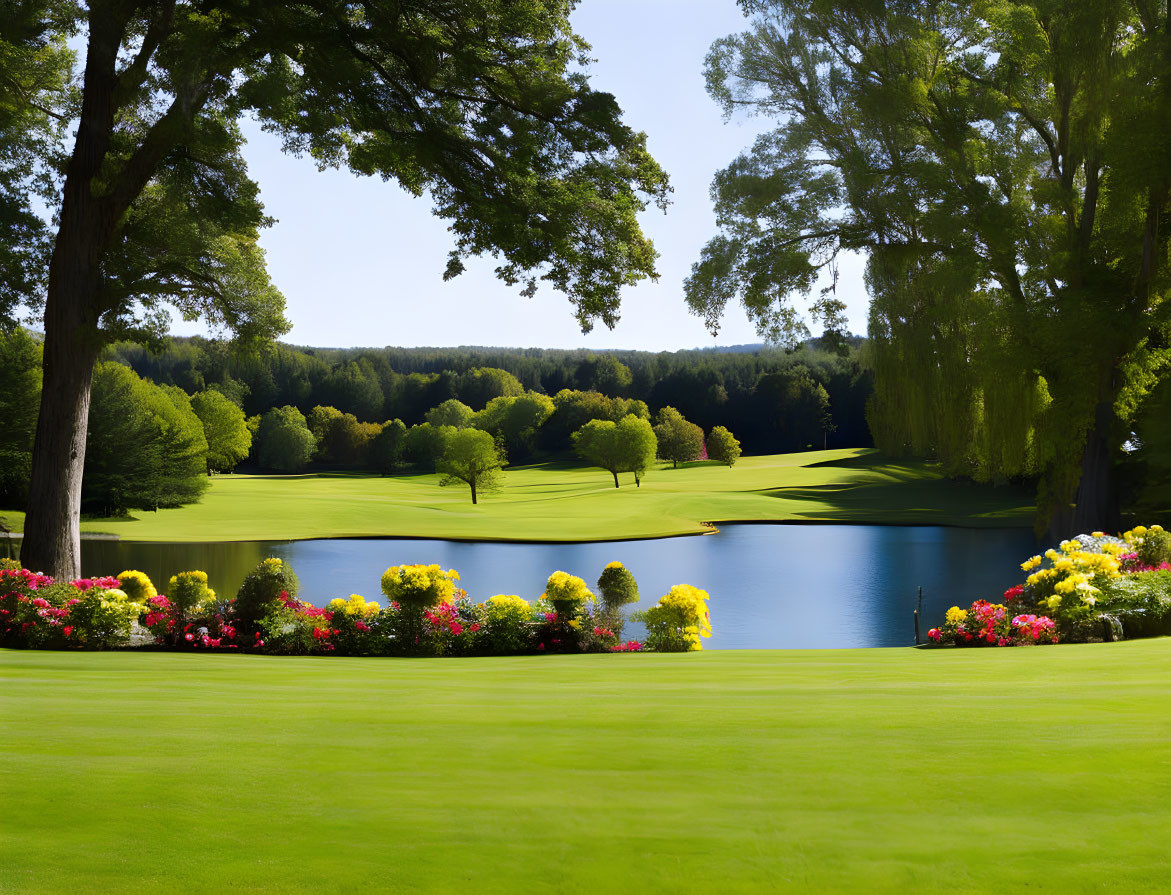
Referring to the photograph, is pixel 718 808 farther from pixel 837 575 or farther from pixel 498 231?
pixel 837 575

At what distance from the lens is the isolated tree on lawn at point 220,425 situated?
6119cm

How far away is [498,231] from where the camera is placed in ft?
36.9

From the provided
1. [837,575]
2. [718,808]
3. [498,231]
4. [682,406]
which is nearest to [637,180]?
[498,231]

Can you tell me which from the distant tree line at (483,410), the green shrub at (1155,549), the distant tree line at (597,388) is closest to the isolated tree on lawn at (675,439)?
the distant tree line at (483,410)

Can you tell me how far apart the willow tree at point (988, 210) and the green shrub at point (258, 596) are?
12.0 metres

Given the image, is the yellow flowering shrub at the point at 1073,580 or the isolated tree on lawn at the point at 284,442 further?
the isolated tree on lawn at the point at 284,442

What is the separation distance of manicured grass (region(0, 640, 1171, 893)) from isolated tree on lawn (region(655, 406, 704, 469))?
66.1m

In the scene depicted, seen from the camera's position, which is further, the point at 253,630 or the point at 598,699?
the point at 253,630

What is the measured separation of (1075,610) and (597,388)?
8906 centimetres

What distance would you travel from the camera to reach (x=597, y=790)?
332cm

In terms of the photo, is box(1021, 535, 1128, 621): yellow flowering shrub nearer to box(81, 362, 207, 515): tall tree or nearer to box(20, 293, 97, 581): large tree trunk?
box(20, 293, 97, 581): large tree trunk

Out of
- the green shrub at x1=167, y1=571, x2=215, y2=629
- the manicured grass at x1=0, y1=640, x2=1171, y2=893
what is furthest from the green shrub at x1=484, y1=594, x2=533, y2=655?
the manicured grass at x1=0, y1=640, x2=1171, y2=893

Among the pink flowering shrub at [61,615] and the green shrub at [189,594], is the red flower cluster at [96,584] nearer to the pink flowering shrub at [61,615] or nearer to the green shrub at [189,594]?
the pink flowering shrub at [61,615]

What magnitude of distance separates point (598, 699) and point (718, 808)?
240 cm
